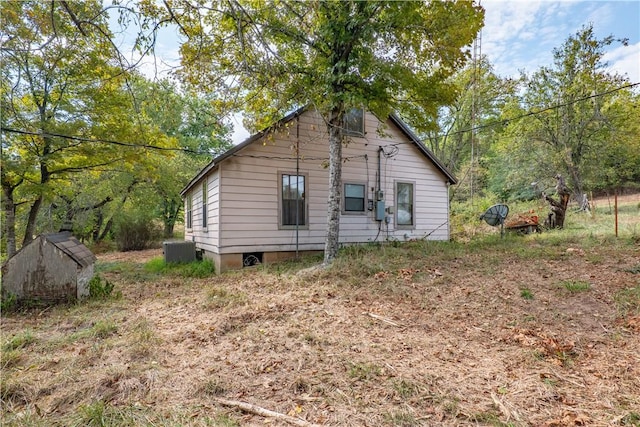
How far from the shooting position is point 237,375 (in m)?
2.92

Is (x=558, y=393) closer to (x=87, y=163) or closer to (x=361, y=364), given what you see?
(x=361, y=364)

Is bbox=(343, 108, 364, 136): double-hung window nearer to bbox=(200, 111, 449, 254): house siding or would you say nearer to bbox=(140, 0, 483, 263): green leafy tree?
bbox=(200, 111, 449, 254): house siding

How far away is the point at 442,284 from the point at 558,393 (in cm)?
307

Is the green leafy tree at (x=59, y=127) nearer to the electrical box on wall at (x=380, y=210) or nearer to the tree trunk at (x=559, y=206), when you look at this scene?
the electrical box on wall at (x=380, y=210)

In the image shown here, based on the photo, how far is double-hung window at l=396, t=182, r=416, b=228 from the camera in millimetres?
Result: 10453

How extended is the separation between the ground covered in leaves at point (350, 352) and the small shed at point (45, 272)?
0.30 metres

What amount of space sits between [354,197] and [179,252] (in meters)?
5.74

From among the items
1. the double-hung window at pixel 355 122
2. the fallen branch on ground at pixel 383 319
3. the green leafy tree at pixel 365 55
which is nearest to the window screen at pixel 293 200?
the green leafy tree at pixel 365 55

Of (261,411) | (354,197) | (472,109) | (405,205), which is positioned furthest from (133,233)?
(472,109)

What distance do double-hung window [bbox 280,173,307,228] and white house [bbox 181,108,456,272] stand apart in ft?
0.09

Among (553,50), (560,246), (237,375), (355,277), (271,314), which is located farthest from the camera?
(553,50)

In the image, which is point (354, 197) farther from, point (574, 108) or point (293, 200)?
point (574, 108)

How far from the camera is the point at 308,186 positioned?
356 inches

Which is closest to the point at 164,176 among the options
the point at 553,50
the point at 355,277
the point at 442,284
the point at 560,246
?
the point at 355,277
